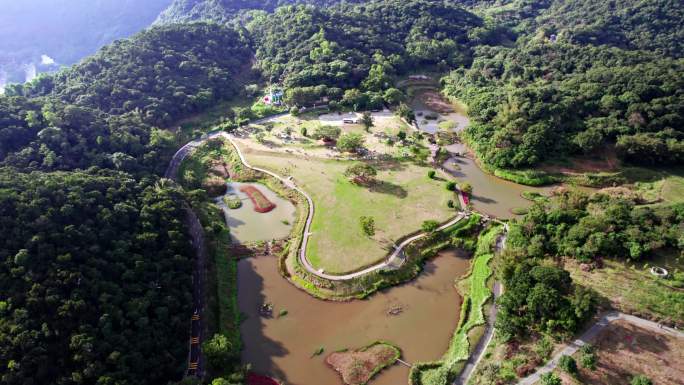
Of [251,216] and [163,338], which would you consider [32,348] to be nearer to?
[163,338]

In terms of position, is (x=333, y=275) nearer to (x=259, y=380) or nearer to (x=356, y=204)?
(x=259, y=380)

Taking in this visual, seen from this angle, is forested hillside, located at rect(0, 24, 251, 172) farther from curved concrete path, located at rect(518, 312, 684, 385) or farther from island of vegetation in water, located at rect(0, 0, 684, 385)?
curved concrete path, located at rect(518, 312, 684, 385)

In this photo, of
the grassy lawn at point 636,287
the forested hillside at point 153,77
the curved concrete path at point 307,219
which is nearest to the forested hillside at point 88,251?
the curved concrete path at point 307,219

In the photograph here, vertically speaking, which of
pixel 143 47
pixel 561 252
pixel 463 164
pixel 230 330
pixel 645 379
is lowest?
pixel 230 330

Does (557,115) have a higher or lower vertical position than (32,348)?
higher

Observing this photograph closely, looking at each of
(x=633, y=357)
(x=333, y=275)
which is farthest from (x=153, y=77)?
(x=633, y=357)

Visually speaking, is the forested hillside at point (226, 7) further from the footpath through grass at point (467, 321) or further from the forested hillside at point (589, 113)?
the footpath through grass at point (467, 321)

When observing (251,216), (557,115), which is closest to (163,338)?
(251,216)
